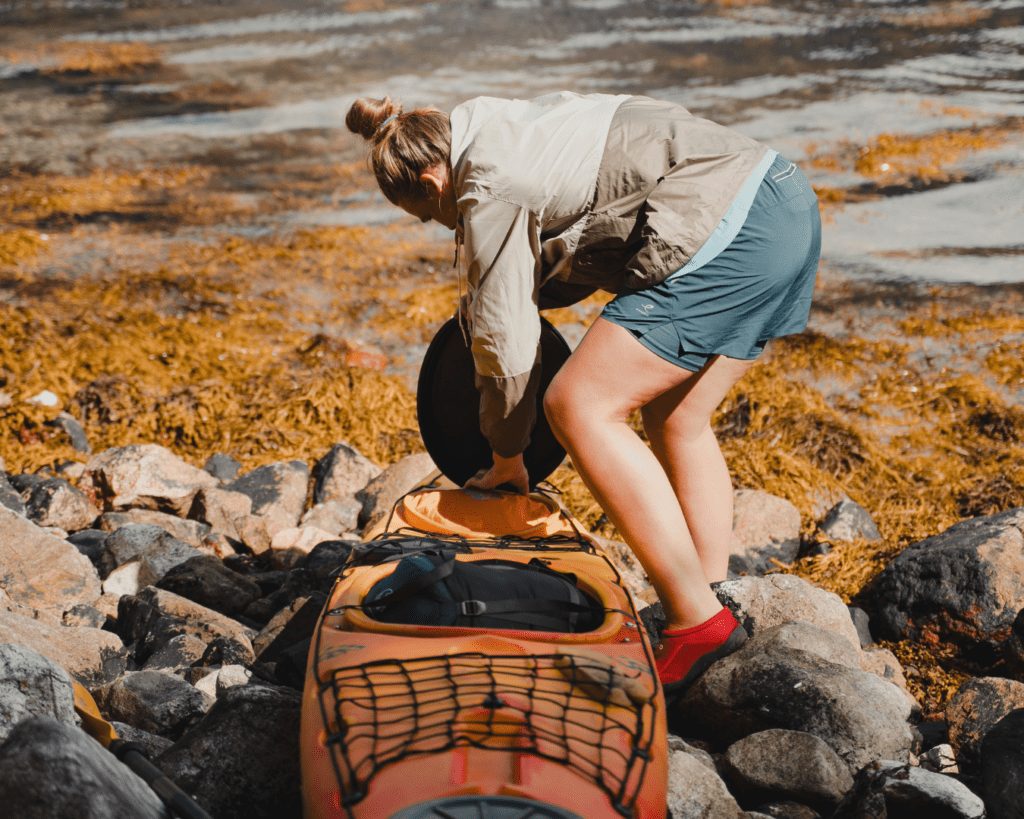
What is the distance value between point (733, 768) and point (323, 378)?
166 inches

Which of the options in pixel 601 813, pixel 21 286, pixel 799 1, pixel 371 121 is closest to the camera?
pixel 601 813

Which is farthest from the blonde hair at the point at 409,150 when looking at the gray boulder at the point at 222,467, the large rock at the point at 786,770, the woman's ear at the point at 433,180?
the gray boulder at the point at 222,467

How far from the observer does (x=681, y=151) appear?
117 inches

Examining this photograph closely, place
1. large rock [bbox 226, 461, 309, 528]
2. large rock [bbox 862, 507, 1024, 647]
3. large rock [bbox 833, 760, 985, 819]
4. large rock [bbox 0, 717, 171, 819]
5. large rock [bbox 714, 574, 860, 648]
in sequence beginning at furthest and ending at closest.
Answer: large rock [bbox 226, 461, 309, 528] → large rock [bbox 862, 507, 1024, 647] → large rock [bbox 714, 574, 860, 648] → large rock [bbox 833, 760, 985, 819] → large rock [bbox 0, 717, 171, 819]

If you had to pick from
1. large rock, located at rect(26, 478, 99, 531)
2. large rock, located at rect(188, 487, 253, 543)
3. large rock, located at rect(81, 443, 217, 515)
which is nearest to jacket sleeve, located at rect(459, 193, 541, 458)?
large rock, located at rect(188, 487, 253, 543)

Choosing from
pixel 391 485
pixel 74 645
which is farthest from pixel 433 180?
pixel 391 485

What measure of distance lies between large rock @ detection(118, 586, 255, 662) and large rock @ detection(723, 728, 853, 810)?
1.73 meters

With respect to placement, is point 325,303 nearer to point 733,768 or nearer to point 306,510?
point 306,510

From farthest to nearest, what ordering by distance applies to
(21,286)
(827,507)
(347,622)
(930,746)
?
(21,286), (827,507), (930,746), (347,622)

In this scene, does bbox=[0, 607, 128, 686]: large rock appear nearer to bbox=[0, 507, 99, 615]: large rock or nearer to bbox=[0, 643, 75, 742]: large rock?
bbox=[0, 507, 99, 615]: large rock

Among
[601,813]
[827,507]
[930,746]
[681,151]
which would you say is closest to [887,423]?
[827,507]

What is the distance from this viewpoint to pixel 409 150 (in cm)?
292

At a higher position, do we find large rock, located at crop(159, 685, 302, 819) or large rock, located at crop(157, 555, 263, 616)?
large rock, located at crop(159, 685, 302, 819)

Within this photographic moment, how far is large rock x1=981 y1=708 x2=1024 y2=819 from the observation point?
258cm
